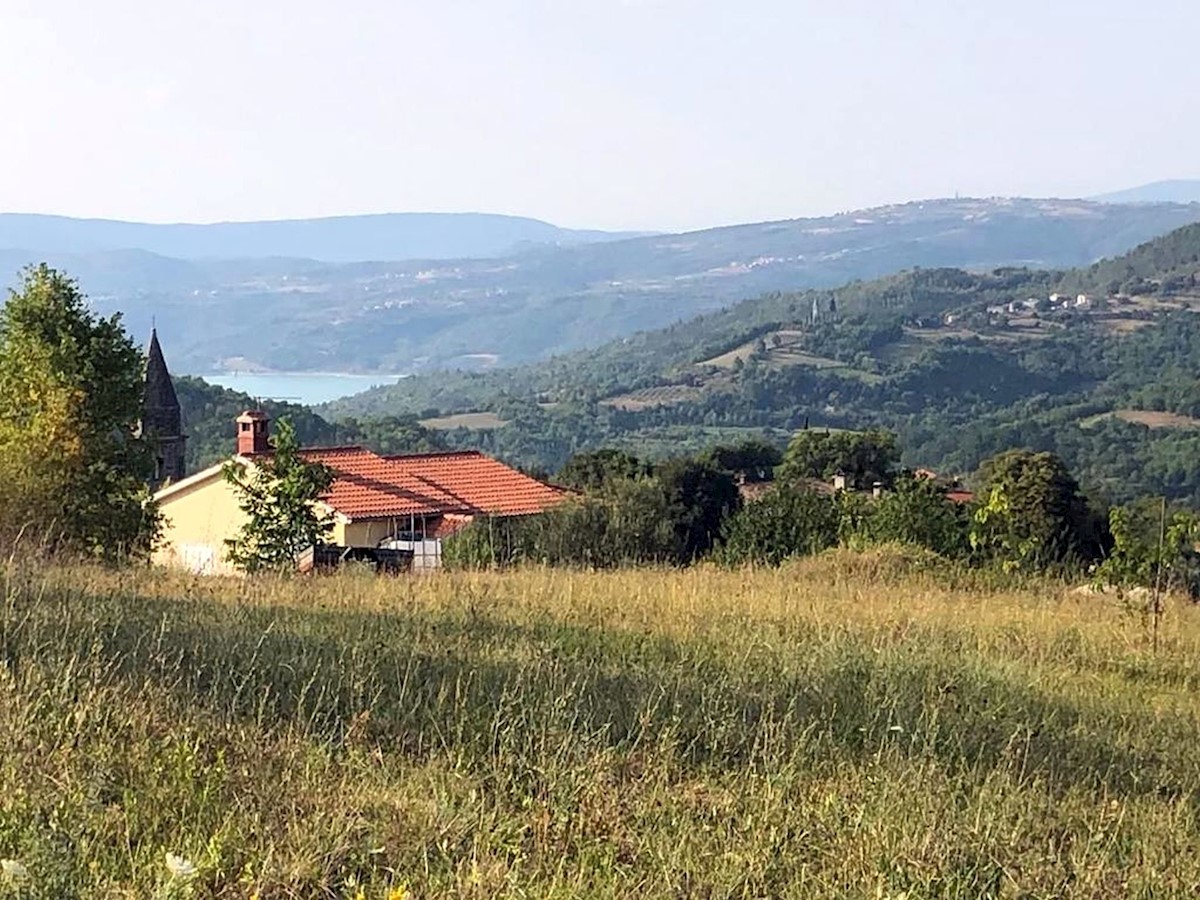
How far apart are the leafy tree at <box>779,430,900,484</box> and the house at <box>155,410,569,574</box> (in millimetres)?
13017

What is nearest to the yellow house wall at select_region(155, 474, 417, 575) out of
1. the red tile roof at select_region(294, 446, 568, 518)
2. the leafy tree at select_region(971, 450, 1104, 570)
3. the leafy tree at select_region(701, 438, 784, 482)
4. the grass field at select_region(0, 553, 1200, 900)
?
the red tile roof at select_region(294, 446, 568, 518)

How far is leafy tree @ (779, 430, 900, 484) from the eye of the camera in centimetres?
4969

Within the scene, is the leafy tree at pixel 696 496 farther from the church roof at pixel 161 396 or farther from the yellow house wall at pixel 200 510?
the church roof at pixel 161 396

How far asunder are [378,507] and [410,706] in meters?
31.1

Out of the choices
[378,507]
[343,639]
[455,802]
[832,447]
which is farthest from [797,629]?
[832,447]

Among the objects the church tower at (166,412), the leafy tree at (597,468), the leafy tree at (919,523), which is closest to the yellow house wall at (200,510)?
the church tower at (166,412)

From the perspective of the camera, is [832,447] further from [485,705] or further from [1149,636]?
[485,705]

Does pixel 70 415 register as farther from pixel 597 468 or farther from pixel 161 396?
pixel 161 396

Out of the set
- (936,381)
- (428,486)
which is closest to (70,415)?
(428,486)

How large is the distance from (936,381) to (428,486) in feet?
287

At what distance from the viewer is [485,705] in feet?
15.4

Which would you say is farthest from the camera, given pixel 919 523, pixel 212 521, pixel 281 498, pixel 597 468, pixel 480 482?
pixel 597 468

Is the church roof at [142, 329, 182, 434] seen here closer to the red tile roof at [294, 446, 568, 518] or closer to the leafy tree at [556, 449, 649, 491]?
the red tile roof at [294, 446, 568, 518]

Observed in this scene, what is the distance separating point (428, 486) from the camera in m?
37.8
